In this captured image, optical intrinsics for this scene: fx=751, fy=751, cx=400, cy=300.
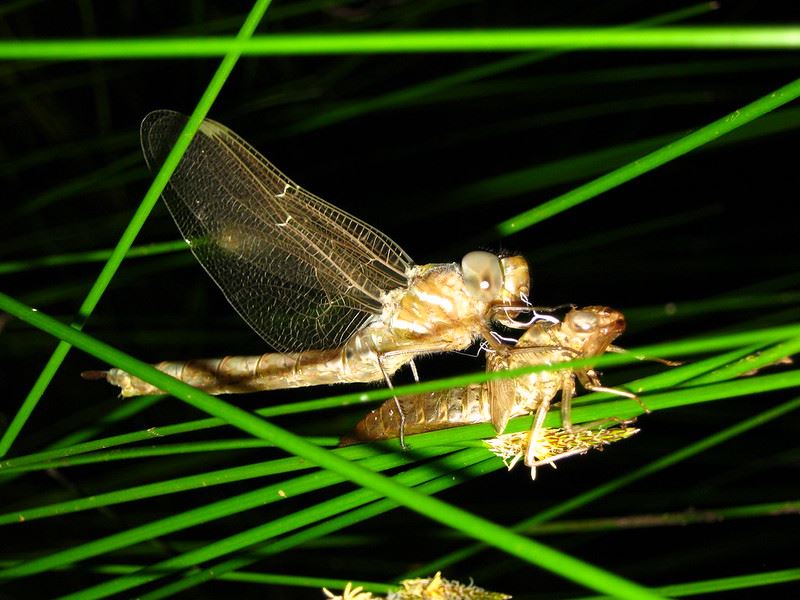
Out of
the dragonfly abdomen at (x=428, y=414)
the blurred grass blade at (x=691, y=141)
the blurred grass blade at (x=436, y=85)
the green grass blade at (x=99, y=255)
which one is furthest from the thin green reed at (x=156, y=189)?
the blurred grass blade at (x=436, y=85)

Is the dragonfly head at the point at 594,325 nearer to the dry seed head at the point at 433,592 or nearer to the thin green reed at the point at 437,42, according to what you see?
the dry seed head at the point at 433,592

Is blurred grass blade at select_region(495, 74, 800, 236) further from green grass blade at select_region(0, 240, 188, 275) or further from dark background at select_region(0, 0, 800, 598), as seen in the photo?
green grass blade at select_region(0, 240, 188, 275)

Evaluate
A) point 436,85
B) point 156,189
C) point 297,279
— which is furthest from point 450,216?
point 156,189

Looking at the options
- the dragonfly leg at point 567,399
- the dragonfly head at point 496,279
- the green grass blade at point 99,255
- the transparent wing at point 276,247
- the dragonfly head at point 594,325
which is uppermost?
the transparent wing at point 276,247

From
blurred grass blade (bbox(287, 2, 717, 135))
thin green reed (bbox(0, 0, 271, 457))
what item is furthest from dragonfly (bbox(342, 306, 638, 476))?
blurred grass blade (bbox(287, 2, 717, 135))

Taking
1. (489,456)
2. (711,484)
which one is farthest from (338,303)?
(711,484)

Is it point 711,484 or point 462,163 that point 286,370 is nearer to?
point 711,484
